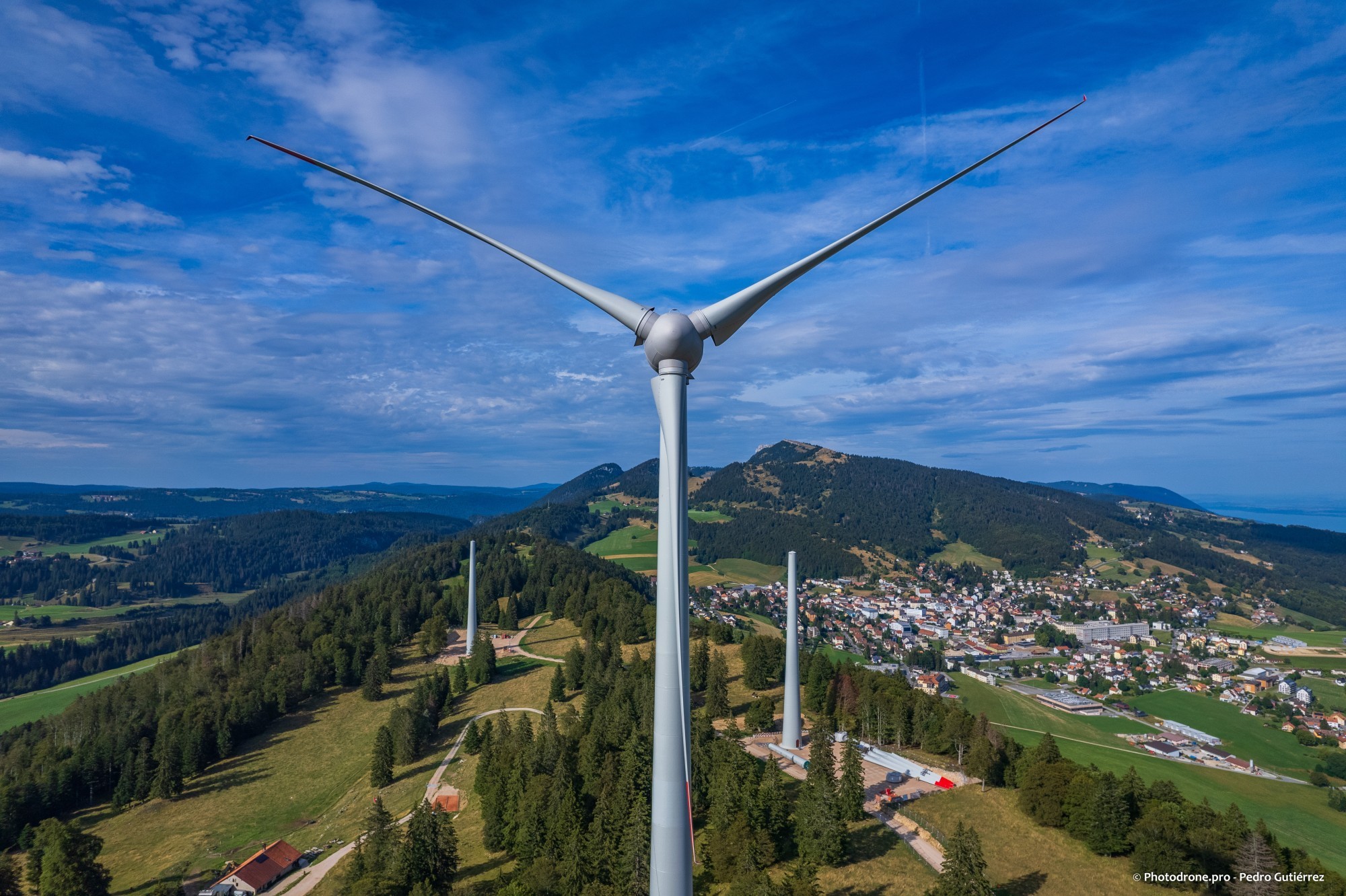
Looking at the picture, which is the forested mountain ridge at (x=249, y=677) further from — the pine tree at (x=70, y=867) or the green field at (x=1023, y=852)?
the green field at (x=1023, y=852)

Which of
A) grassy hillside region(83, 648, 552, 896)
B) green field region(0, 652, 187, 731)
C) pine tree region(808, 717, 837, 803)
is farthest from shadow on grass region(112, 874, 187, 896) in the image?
green field region(0, 652, 187, 731)

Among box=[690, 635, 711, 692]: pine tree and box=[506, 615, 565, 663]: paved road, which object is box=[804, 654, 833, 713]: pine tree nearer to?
box=[690, 635, 711, 692]: pine tree

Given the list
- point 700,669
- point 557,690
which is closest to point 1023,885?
point 700,669

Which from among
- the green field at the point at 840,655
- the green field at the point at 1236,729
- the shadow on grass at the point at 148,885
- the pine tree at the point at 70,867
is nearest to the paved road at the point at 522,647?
the shadow on grass at the point at 148,885

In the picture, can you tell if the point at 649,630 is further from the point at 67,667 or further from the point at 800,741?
the point at 67,667

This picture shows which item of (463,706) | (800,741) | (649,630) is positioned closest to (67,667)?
(463,706)

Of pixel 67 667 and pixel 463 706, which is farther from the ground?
pixel 463 706
